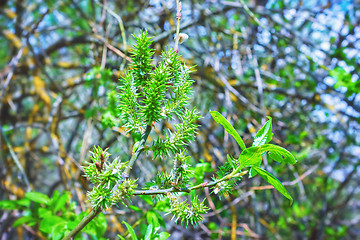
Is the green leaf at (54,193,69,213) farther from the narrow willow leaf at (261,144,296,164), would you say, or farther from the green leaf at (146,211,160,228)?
the narrow willow leaf at (261,144,296,164)

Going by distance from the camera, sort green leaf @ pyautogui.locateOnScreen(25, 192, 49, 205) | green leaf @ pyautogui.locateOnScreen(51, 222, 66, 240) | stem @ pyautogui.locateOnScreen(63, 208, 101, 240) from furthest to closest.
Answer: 1. green leaf @ pyautogui.locateOnScreen(25, 192, 49, 205)
2. green leaf @ pyautogui.locateOnScreen(51, 222, 66, 240)
3. stem @ pyautogui.locateOnScreen(63, 208, 101, 240)

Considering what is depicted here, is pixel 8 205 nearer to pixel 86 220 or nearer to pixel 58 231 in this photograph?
pixel 58 231

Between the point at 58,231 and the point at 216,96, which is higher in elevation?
the point at 216,96

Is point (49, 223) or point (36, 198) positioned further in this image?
point (36, 198)

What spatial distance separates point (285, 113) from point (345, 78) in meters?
0.68

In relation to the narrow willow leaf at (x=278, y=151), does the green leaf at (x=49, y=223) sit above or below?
below

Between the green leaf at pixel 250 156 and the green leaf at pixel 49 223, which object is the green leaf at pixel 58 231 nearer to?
the green leaf at pixel 49 223

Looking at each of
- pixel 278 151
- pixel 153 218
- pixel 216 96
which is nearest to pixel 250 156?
pixel 278 151

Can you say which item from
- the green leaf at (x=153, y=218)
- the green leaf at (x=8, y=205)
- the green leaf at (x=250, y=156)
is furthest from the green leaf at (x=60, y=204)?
the green leaf at (x=250, y=156)

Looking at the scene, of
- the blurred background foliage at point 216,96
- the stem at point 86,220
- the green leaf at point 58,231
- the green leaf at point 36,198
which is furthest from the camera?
the blurred background foliage at point 216,96

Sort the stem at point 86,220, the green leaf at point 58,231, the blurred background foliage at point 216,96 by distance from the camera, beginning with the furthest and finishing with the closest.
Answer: the blurred background foliage at point 216,96, the green leaf at point 58,231, the stem at point 86,220

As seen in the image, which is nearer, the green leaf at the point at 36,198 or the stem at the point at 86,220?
the stem at the point at 86,220

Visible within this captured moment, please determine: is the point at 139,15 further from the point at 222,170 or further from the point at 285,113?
the point at 222,170

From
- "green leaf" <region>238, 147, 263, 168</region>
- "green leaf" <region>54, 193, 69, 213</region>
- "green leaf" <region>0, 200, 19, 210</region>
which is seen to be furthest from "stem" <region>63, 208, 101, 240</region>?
"green leaf" <region>0, 200, 19, 210</region>
